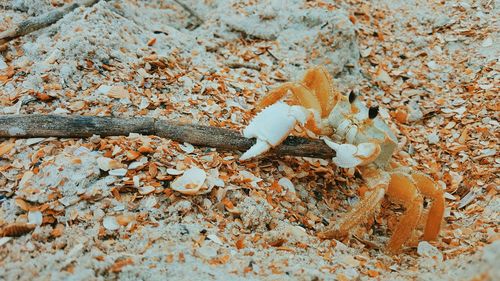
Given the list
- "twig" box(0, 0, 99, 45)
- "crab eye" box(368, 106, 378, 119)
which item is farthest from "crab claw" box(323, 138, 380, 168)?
"twig" box(0, 0, 99, 45)

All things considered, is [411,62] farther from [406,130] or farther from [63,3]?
[63,3]

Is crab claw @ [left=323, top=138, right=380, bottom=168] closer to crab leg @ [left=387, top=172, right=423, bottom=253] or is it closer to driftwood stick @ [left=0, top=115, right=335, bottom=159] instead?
driftwood stick @ [left=0, top=115, right=335, bottom=159]

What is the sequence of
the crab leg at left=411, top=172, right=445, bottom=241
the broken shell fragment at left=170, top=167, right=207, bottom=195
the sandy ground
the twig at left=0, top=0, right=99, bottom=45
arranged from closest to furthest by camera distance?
the sandy ground, the broken shell fragment at left=170, top=167, right=207, bottom=195, the crab leg at left=411, top=172, right=445, bottom=241, the twig at left=0, top=0, right=99, bottom=45

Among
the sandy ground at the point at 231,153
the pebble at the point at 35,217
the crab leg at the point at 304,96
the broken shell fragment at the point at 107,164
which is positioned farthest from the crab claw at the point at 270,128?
the pebble at the point at 35,217

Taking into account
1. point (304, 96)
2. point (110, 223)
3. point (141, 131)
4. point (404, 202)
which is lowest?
point (404, 202)

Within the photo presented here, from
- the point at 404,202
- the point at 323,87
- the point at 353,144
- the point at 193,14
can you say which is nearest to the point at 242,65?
the point at 323,87

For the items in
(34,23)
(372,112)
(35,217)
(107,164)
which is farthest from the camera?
(34,23)

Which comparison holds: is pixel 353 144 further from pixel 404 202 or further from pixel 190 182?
pixel 190 182

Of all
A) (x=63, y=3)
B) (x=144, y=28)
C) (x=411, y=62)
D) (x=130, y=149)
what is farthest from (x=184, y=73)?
(x=411, y=62)
